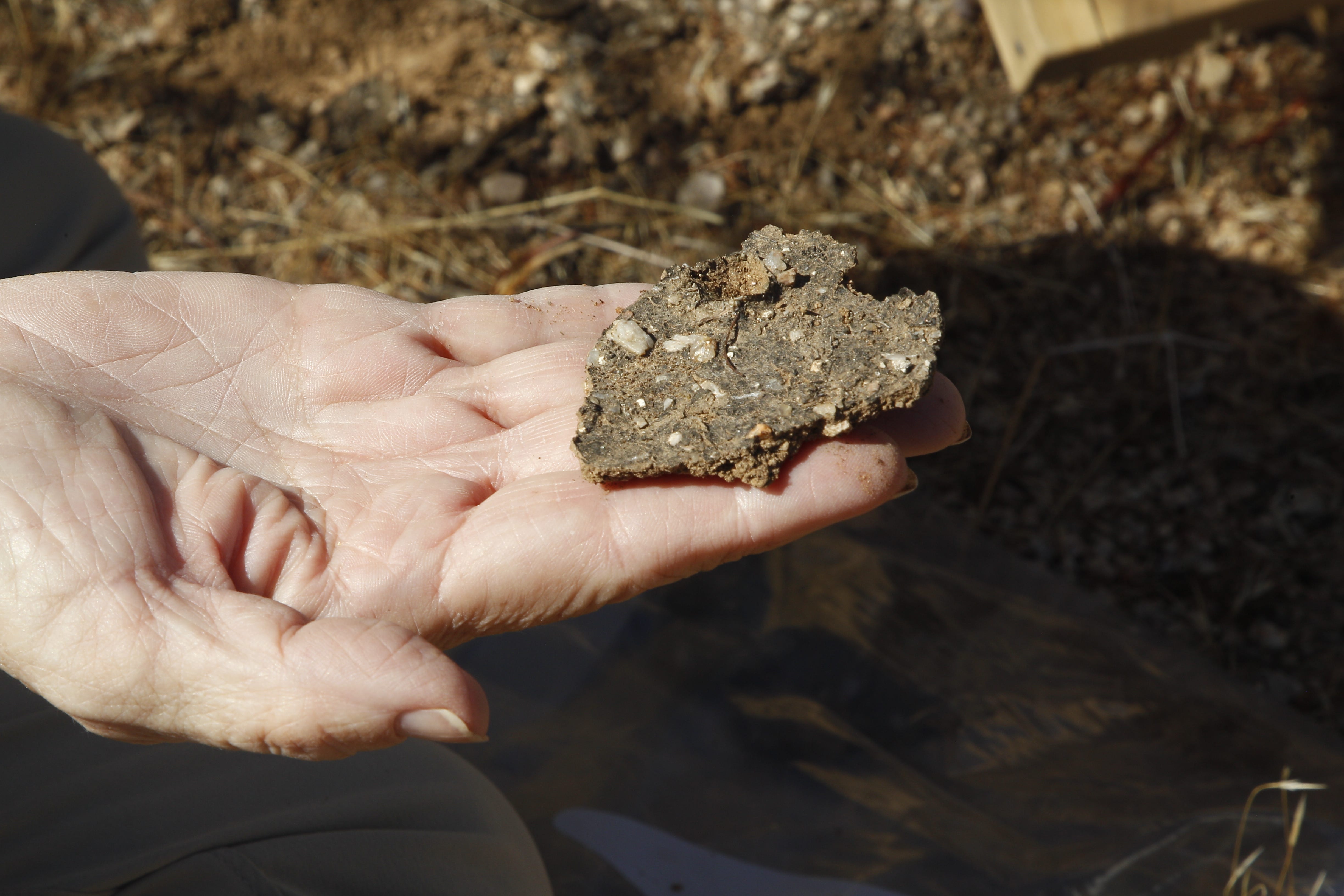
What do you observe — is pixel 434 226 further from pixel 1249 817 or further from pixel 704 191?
pixel 1249 817

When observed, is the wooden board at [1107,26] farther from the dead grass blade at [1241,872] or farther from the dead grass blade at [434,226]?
the dead grass blade at [1241,872]

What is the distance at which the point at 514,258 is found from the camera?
10.2 feet

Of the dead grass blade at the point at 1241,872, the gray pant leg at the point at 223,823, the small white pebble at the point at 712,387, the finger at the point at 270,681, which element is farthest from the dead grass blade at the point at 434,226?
the dead grass blade at the point at 1241,872

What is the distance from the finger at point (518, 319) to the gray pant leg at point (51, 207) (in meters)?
0.86

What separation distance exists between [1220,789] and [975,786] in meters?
0.54

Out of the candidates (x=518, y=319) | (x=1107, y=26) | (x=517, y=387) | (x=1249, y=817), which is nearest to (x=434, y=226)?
(x=518, y=319)

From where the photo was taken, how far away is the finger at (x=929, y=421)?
1617 millimetres

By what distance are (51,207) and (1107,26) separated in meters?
2.56

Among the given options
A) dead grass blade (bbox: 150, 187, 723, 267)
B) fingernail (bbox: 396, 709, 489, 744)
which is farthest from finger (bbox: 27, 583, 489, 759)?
dead grass blade (bbox: 150, 187, 723, 267)

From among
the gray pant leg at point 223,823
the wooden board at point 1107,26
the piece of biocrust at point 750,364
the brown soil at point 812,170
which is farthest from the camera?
the brown soil at point 812,170

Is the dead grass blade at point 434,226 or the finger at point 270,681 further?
the dead grass blade at point 434,226

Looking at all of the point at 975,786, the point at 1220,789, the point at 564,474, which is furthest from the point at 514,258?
the point at 1220,789

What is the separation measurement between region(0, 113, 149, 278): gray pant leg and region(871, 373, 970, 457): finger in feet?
5.60

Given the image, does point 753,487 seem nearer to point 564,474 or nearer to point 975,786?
point 564,474
